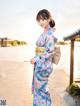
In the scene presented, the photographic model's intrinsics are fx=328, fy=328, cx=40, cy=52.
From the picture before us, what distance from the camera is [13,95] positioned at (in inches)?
153

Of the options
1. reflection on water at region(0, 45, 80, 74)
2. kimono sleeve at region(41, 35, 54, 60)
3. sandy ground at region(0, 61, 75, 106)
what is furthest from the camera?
reflection on water at region(0, 45, 80, 74)

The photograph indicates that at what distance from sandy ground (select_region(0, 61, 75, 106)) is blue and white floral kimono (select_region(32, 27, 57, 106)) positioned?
0.64m

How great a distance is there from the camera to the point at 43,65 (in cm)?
312

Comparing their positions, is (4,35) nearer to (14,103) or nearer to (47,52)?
(14,103)

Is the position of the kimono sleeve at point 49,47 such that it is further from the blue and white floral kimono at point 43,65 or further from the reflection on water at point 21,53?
the reflection on water at point 21,53

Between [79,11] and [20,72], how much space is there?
1107 mm

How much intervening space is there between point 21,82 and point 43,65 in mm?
1189

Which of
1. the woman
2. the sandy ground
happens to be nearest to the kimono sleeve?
the woman

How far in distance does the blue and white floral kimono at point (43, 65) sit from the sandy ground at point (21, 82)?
0.64 m

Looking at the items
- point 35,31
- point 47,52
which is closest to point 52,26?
point 47,52

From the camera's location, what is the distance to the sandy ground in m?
3.87

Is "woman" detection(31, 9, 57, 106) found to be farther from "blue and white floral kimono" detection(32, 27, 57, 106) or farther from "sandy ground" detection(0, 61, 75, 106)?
"sandy ground" detection(0, 61, 75, 106)

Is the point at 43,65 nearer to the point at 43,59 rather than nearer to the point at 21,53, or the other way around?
the point at 43,59

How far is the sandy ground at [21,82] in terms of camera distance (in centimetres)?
387
